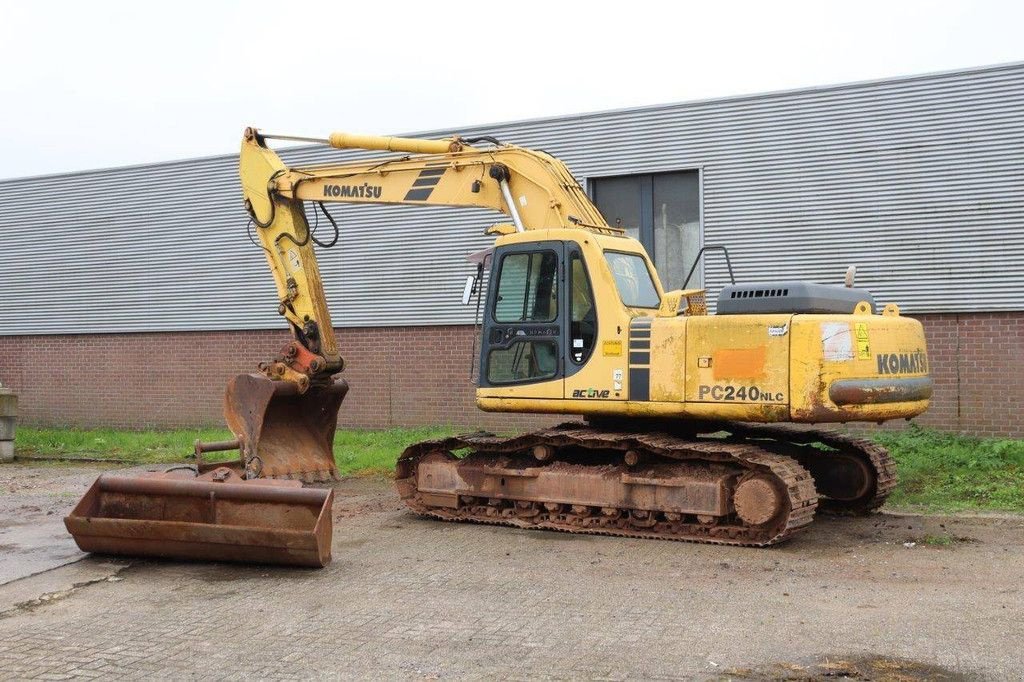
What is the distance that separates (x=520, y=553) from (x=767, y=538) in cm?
204

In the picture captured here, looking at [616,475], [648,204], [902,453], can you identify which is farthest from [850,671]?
[648,204]

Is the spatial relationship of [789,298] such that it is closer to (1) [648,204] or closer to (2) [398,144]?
(2) [398,144]

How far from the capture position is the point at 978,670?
5.70 m

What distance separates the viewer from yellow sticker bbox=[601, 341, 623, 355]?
963 centimetres

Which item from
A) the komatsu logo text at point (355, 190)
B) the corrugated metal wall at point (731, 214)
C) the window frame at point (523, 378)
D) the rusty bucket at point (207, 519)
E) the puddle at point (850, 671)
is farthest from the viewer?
the corrugated metal wall at point (731, 214)

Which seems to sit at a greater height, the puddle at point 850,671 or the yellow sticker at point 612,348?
the yellow sticker at point 612,348

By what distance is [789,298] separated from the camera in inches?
361

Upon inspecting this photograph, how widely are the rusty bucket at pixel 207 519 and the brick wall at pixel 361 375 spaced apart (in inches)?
362

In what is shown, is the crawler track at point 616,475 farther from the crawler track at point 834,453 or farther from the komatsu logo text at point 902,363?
the komatsu logo text at point 902,363

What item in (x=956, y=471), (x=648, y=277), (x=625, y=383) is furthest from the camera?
(x=956, y=471)

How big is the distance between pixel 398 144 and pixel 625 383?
393cm

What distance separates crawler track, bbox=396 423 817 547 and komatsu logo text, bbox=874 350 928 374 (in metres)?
1.11

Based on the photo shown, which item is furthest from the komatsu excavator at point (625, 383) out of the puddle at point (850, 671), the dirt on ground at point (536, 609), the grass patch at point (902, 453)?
the puddle at point (850, 671)

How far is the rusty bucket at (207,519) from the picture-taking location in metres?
8.12
